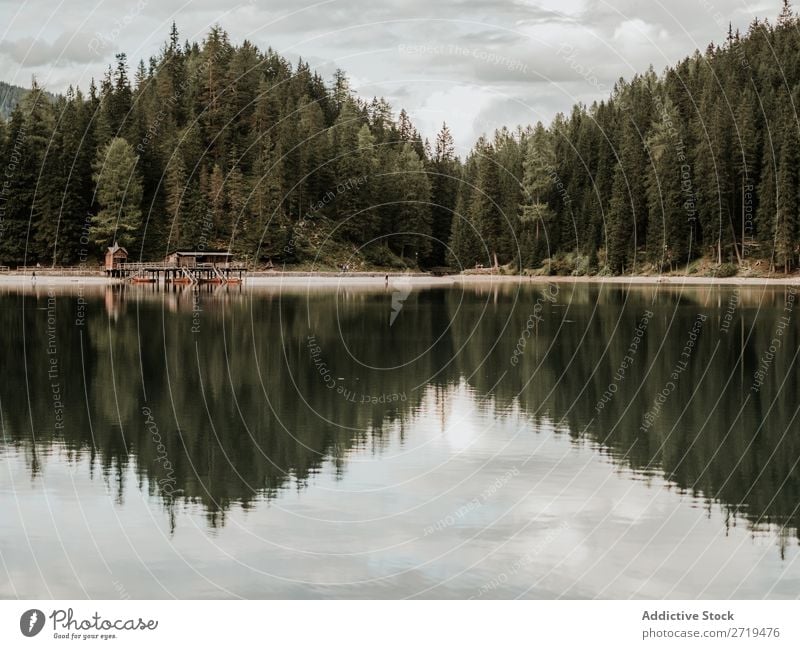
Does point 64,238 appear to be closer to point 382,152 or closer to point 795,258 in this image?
point 382,152

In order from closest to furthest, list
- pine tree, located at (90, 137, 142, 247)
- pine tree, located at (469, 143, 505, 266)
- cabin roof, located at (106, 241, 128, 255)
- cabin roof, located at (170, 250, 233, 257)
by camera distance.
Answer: cabin roof, located at (106, 241, 128, 255), cabin roof, located at (170, 250, 233, 257), pine tree, located at (90, 137, 142, 247), pine tree, located at (469, 143, 505, 266)

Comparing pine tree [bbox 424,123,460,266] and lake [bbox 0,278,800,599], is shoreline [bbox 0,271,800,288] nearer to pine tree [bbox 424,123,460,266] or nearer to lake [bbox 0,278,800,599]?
pine tree [bbox 424,123,460,266]

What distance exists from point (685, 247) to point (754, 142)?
1497cm

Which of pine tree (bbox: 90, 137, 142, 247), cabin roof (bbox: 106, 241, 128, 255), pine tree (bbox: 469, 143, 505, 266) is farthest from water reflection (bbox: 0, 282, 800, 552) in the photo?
pine tree (bbox: 469, 143, 505, 266)

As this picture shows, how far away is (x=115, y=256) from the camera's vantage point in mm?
138250

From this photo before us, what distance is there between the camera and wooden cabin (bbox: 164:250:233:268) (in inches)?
5502

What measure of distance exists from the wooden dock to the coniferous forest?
14.6 feet

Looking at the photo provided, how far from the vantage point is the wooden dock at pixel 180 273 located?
455 feet

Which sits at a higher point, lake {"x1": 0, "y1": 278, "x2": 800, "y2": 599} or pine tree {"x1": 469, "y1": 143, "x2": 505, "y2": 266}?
pine tree {"x1": 469, "y1": 143, "x2": 505, "y2": 266}

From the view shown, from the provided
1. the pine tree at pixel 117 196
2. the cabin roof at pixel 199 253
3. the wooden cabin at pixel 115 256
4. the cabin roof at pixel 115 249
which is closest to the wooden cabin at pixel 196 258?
the cabin roof at pixel 199 253

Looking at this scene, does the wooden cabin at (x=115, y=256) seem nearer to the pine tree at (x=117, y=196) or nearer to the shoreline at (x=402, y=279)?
the shoreline at (x=402, y=279)

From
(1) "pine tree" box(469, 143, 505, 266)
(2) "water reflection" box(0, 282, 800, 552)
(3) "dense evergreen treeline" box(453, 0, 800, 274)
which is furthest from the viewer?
(1) "pine tree" box(469, 143, 505, 266)

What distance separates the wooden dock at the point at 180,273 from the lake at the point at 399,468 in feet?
272

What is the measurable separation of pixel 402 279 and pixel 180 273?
106 feet
